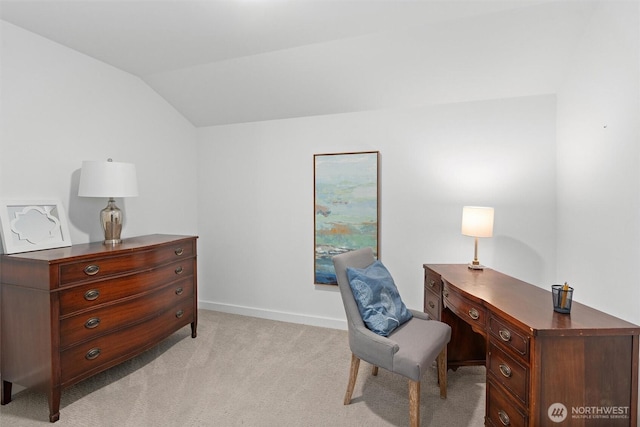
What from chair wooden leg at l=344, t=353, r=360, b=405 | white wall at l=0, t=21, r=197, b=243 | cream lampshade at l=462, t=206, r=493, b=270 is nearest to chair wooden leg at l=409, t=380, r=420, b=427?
chair wooden leg at l=344, t=353, r=360, b=405

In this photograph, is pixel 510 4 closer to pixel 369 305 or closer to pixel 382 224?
pixel 382 224

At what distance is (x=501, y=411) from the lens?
1.62 m

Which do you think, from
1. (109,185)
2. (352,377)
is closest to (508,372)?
(352,377)

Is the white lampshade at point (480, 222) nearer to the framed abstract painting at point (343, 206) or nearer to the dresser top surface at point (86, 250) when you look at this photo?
the framed abstract painting at point (343, 206)

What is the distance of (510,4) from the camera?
2.23 m

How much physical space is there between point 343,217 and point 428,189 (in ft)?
2.92

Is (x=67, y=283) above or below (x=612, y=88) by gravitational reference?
below

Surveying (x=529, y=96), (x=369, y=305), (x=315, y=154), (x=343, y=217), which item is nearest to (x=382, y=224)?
(x=343, y=217)

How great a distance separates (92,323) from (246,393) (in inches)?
45.2

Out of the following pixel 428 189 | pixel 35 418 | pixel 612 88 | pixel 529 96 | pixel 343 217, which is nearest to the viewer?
pixel 35 418

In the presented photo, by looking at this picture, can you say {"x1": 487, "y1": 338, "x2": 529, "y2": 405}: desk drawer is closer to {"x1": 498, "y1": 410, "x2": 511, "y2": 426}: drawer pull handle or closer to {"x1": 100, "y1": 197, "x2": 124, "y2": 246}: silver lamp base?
{"x1": 498, "y1": 410, "x2": 511, "y2": 426}: drawer pull handle

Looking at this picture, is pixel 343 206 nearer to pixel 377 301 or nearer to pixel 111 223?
pixel 377 301

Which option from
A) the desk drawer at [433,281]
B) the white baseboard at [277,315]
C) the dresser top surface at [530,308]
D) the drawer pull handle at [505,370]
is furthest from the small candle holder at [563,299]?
the white baseboard at [277,315]

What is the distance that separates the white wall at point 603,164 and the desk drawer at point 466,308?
38.1 inches
